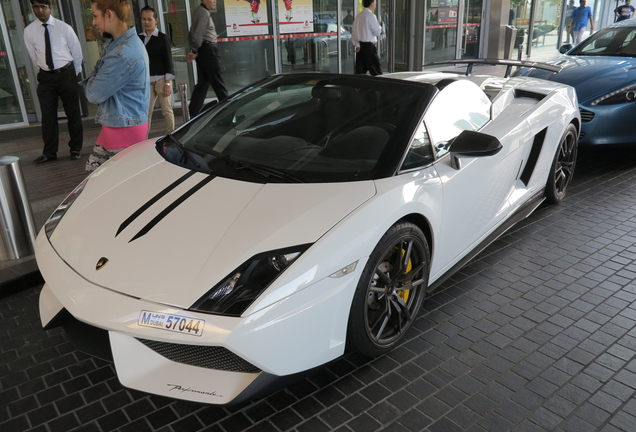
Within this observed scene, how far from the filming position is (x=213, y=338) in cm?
198

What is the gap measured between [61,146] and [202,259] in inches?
246

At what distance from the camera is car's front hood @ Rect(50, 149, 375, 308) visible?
7.11 ft

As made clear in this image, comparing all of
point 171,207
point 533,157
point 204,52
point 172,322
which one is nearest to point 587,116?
point 533,157

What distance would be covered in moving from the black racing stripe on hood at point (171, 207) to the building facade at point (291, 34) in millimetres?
6497

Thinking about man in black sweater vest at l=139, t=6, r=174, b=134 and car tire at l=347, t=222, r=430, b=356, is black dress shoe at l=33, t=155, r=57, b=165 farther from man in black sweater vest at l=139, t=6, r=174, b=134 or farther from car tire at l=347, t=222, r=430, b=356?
car tire at l=347, t=222, r=430, b=356

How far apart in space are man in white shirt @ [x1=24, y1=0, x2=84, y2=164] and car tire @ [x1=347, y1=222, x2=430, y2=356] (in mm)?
5406

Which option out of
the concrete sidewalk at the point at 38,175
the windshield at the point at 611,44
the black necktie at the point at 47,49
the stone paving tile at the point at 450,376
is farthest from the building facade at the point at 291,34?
the stone paving tile at the point at 450,376

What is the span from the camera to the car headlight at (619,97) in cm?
573

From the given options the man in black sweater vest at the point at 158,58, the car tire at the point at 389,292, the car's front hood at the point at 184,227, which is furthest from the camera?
the man in black sweater vest at the point at 158,58

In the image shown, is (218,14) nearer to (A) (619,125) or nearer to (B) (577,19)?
(A) (619,125)

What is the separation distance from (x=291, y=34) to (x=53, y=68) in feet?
18.9

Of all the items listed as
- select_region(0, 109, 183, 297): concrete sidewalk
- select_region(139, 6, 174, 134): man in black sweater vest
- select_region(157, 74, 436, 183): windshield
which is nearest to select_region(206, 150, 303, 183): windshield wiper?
select_region(157, 74, 436, 183): windshield

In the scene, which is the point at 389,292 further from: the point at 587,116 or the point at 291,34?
the point at 291,34

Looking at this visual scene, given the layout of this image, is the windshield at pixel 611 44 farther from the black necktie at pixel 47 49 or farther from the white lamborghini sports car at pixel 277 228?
the black necktie at pixel 47 49
